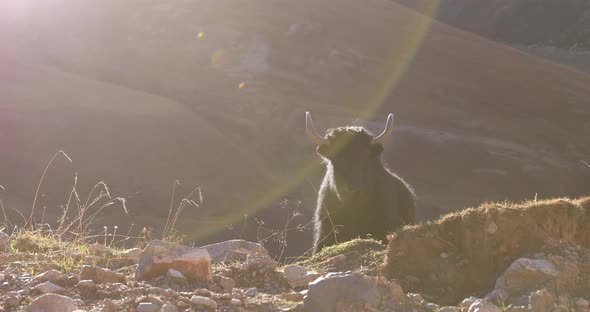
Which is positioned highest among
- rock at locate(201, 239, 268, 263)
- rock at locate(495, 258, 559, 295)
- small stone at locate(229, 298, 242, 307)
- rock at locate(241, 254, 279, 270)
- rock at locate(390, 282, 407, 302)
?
rock at locate(495, 258, 559, 295)

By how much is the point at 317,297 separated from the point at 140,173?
18.6 metres

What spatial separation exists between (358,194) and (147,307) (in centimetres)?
636

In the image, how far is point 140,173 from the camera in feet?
69.7

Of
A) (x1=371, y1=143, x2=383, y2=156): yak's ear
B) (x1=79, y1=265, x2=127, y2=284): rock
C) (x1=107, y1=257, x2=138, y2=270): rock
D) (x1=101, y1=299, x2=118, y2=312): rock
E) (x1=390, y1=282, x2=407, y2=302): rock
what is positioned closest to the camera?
(x1=101, y1=299, x2=118, y2=312): rock

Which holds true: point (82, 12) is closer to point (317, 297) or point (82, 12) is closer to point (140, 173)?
point (140, 173)

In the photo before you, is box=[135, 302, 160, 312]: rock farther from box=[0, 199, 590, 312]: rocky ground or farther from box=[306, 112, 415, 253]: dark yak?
box=[306, 112, 415, 253]: dark yak

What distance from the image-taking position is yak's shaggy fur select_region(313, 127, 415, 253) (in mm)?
9062

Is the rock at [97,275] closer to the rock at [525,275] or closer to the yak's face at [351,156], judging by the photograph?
the rock at [525,275]

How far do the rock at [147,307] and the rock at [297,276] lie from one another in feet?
3.63

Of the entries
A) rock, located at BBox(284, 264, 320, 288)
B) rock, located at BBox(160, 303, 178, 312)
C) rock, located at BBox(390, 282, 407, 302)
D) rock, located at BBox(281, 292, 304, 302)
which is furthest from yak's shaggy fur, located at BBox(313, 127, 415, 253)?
rock, located at BBox(160, 303, 178, 312)

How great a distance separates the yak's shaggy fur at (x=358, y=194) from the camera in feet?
29.7

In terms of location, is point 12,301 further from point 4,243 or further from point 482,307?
point 482,307

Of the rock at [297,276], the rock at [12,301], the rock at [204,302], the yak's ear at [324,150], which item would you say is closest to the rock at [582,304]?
the rock at [297,276]

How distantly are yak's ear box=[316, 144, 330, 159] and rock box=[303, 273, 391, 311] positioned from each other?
22.4ft
